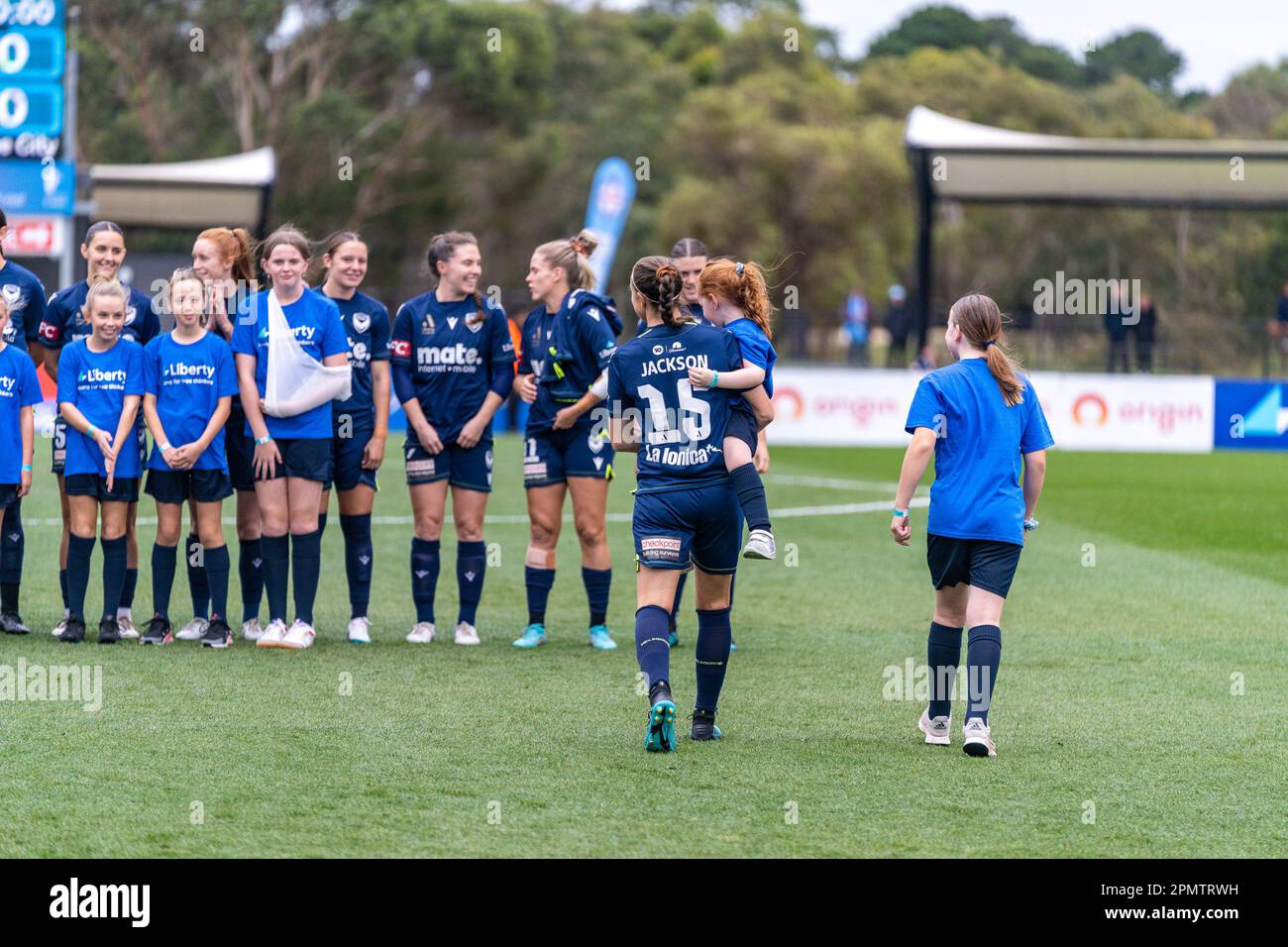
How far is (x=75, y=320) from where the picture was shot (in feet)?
29.0

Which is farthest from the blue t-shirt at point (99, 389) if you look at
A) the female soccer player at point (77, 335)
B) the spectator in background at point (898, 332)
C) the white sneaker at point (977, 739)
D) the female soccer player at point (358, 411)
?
the spectator in background at point (898, 332)

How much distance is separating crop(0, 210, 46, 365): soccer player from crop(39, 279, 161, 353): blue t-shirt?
10cm

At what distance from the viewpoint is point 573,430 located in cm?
874

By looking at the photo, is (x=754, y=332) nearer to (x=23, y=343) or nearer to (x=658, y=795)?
(x=658, y=795)

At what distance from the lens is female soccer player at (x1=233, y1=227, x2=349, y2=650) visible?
27.2 feet

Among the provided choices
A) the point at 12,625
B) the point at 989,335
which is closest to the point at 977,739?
the point at 989,335

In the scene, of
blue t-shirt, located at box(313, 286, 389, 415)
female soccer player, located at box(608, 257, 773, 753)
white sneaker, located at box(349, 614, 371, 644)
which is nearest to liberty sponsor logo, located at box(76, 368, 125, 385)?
blue t-shirt, located at box(313, 286, 389, 415)

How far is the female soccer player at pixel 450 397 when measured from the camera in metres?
8.76

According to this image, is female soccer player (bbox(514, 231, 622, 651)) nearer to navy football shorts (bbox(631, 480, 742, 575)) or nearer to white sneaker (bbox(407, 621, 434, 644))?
white sneaker (bbox(407, 621, 434, 644))

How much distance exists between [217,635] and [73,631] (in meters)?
0.72

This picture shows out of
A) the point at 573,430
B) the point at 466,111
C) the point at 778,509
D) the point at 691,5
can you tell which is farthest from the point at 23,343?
the point at 691,5

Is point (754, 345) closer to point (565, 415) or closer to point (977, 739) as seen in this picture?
point (977, 739)
